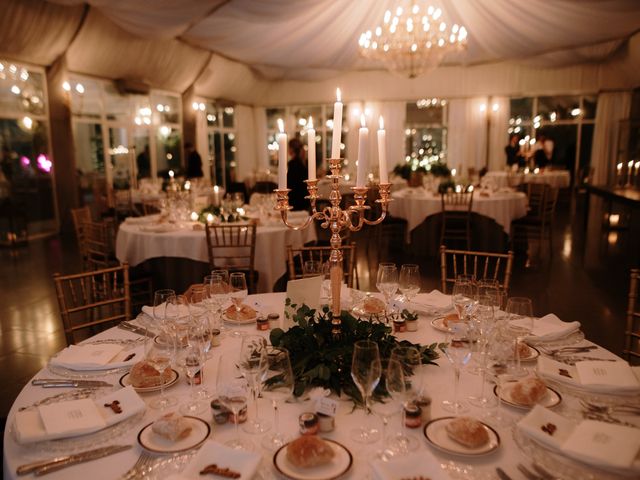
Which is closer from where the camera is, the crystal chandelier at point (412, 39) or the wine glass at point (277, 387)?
the wine glass at point (277, 387)

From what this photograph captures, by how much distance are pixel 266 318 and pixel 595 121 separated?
1619 centimetres

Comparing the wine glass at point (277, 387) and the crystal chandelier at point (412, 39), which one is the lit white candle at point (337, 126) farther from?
the crystal chandelier at point (412, 39)

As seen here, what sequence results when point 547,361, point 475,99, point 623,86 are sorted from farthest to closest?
1. point 475,99
2. point 623,86
3. point 547,361

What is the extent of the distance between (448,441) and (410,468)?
8.3 inches

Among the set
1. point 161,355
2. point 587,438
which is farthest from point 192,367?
point 587,438

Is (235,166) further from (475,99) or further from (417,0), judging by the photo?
(417,0)

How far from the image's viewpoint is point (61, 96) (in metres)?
10.1

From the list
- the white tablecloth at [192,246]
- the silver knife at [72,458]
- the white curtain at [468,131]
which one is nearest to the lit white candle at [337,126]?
the silver knife at [72,458]

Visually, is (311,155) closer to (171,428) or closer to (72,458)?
(171,428)

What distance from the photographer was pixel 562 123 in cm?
1622

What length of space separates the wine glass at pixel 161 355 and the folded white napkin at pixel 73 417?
0.11 m

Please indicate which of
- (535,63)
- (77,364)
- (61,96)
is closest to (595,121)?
(535,63)

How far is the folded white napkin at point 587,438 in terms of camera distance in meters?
1.34

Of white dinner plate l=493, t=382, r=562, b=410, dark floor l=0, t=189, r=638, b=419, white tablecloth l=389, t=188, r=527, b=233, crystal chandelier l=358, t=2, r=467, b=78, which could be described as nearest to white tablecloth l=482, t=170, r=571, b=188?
dark floor l=0, t=189, r=638, b=419
